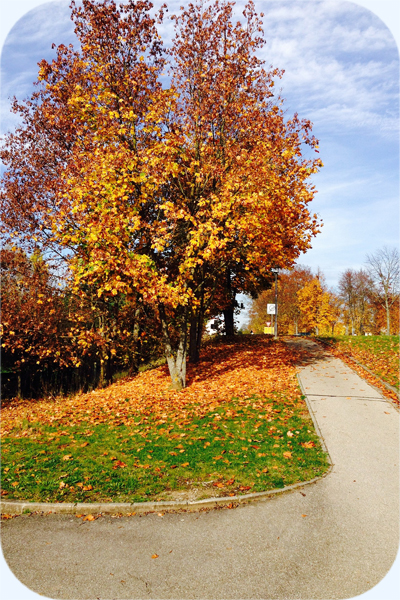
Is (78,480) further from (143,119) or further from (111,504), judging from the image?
(143,119)

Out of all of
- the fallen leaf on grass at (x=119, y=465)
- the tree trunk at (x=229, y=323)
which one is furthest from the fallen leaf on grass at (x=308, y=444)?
the tree trunk at (x=229, y=323)

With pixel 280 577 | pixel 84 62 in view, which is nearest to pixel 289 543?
pixel 280 577

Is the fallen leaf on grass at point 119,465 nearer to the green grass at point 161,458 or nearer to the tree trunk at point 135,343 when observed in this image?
the green grass at point 161,458

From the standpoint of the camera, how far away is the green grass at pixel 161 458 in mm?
6129

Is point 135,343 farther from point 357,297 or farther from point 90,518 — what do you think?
point 357,297

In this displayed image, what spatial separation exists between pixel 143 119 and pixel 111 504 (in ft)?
33.1

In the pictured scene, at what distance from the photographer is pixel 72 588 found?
13.5 feet

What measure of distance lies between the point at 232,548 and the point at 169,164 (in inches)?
362

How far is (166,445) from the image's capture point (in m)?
7.96

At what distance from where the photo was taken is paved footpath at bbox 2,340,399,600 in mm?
4109

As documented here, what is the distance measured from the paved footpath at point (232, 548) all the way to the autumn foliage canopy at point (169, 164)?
6.38 metres

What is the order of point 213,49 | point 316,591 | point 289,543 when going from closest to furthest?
point 316,591 < point 289,543 < point 213,49

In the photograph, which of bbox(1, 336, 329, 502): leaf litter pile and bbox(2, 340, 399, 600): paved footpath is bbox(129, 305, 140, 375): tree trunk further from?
bbox(2, 340, 399, 600): paved footpath

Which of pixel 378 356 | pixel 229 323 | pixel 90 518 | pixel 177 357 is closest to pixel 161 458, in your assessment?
pixel 90 518
